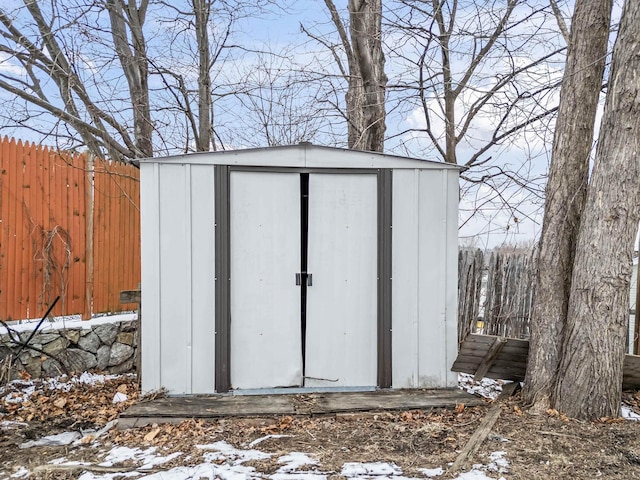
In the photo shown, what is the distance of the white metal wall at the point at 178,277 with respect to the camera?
445cm

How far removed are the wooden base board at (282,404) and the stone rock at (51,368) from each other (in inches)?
65.9

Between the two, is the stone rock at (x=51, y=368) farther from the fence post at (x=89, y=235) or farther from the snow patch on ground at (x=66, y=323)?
the fence post at (x=89, y=235)

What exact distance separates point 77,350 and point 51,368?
32 cm

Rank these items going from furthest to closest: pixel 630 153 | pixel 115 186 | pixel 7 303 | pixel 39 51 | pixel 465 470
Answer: pixel 39 51 < pixel 115 186 < pixel 7 303 < pixel 630 153 < pixel 465 470

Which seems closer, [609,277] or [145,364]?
[609,277]

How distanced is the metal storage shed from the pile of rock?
90cm

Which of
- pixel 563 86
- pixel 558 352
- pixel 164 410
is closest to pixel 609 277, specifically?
pixel 558 352

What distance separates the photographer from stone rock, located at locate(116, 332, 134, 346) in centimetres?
580

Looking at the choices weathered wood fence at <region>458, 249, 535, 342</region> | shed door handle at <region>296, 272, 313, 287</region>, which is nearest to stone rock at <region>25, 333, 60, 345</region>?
shed door handle at <region>296, 272, 313, 287</region>

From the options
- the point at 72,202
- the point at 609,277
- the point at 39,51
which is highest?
the point at 39,51

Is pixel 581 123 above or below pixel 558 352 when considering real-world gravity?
above

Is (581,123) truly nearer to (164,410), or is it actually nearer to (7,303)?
(164,410)

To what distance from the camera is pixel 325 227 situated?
15.3 ft

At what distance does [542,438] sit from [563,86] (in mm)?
3021
